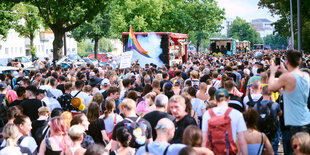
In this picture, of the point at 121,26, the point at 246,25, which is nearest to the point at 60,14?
the point at 121,26

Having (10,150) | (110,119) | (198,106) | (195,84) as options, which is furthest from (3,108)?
(195,84)

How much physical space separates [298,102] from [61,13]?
852 inches

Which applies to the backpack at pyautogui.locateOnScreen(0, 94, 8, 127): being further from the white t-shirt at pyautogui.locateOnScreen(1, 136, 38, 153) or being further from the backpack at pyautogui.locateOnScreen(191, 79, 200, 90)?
the backpack at pyautogui.locateOnScreen(191, 79, 200, 90)

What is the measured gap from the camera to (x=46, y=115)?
750cm

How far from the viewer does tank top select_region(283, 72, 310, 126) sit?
580 centimetres

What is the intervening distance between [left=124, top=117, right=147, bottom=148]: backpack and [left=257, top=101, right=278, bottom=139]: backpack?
2252 millimetres

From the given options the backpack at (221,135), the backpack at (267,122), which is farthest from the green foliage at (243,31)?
the backpack at (221,135)

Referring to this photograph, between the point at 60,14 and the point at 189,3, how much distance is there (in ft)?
95.7

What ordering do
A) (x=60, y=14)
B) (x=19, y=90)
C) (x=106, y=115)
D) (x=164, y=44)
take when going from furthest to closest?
1. (x=60, y=14)
2. (x=164, y=44)
3. (x=19, y=90)
4. (x=106, y=115)

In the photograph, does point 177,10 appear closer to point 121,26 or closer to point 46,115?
point 121,26

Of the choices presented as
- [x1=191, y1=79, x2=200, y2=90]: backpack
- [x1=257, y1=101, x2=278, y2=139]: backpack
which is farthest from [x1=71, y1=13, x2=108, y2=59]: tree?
[x1=257, y1=101, x2=278, y2=139]: backpack

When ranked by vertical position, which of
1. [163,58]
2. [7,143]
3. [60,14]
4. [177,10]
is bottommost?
[7,143]

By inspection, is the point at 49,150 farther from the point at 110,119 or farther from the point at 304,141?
the point at 304,141

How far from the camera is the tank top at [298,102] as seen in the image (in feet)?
19.0
